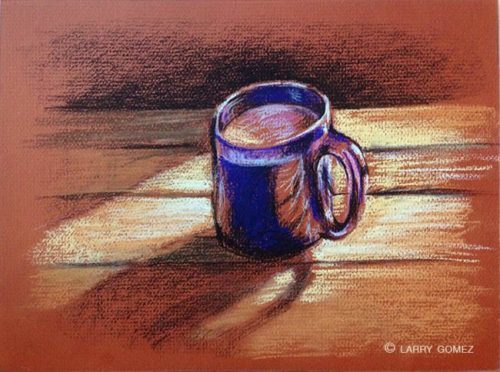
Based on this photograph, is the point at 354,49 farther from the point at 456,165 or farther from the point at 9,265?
the point at 9,265

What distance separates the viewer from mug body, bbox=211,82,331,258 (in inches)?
16.2

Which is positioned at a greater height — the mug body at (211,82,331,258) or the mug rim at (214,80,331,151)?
the mug rim at (214,80,331,151)

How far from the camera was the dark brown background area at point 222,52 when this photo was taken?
1.51 ft

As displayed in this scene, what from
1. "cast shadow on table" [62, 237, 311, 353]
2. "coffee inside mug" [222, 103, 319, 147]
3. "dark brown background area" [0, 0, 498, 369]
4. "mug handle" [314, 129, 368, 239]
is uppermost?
"dark brown background area" [0, 0, 498, 369]

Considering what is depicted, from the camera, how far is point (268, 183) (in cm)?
41

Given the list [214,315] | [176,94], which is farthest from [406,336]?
[176,94]

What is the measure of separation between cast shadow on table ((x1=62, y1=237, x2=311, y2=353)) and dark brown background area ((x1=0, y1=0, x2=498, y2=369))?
9 cm

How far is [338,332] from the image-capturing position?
456 millimetres

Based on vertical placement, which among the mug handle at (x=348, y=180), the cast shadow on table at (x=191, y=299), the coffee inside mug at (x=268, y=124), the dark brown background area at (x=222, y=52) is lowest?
the cast shadow on table at (x=191, y=299)

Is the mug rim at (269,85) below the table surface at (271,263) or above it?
above

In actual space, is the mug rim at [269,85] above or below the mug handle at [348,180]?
above

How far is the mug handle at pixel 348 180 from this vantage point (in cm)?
43

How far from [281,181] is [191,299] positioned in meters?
0.14

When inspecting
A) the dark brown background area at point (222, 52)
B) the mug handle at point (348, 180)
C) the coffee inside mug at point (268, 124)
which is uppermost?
the dark brown background area at point (222, 52)
